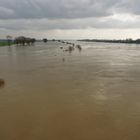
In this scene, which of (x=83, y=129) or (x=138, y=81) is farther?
(x=138, y=81)

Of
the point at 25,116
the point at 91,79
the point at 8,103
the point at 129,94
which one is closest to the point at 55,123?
the point at 25,116

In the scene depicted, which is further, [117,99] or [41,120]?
[117,99]

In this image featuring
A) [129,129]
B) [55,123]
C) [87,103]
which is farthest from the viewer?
[87,103]

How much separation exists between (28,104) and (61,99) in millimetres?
1989

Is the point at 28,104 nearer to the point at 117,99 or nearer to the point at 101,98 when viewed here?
the point at 101,98

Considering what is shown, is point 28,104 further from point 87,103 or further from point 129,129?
point 129,129

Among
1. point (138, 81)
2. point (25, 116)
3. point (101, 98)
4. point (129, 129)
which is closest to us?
point (129, 129)

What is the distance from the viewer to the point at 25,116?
10711 millimetres

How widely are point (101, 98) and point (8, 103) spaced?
5299 millimetres

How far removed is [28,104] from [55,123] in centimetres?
315

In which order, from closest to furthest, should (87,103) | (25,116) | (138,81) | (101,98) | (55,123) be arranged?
(55,123) → (25,116) → (87,103) → (101,98) → (138,81)

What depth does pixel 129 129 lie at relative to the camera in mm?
9164

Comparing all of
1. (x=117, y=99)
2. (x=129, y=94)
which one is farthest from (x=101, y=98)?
(x=129, y=94)

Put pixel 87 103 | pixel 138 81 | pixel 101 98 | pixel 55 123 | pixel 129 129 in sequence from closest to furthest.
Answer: pixel 129 129 < pixel 55 123 < pixel 87 103 < pixel 101 98 < pixel 138 81
